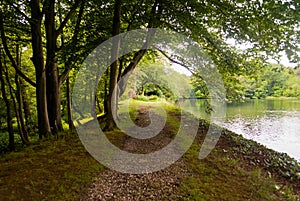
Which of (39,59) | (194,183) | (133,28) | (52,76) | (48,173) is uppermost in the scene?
(133,28)

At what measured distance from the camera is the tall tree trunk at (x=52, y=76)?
21.0ft

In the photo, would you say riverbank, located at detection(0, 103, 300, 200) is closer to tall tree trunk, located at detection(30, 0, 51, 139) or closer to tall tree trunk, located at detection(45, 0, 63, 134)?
tall tree trunk, located at detection(30, 0, 51, 139)

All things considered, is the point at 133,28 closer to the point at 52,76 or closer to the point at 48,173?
the point at 52,76

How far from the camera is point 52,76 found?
685 cm

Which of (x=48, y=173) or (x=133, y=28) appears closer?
(x=48, y=173)

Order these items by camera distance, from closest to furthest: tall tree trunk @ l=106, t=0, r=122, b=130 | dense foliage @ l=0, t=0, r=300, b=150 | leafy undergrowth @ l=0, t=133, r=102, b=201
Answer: leafy undergrowth @ l=0, t=133, r=102, b=201, dense foliage @ l=0, t=0, r=300, b=150, tall tree trunk @ l=106, t=0, r=122, b=130

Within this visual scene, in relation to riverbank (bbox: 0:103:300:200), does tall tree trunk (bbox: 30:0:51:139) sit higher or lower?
higher

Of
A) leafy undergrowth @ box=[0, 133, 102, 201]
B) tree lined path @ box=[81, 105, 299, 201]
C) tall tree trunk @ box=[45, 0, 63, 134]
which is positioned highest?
tall tree trunk @ box=[45, 0, 63, 134]

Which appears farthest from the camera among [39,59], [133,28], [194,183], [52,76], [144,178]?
[133,28]

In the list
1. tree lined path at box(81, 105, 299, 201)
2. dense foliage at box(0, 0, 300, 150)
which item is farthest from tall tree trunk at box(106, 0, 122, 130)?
tree lined path at box(81, 105, 299, 201)

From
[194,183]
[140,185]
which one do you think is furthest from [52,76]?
[194,183]

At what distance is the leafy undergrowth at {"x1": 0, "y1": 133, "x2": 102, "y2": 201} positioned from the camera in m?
3.09

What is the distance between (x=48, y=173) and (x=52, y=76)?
395cm

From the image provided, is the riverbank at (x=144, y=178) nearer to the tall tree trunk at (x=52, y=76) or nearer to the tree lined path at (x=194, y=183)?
the tree lined path at (x=194, y=183)
